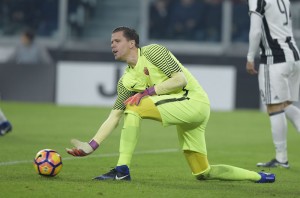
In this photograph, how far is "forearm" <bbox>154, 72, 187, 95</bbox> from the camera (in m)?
7.85

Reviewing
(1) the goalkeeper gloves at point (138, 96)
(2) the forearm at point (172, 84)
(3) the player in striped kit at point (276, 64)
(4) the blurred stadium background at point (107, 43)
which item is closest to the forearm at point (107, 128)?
(1) the goalkeeper gloves at point (138, 96)

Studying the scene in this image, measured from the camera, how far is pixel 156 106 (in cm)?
780

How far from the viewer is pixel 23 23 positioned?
76.5ft

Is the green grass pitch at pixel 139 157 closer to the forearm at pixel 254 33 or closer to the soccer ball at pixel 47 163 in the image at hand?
the soccer ball at pixel 47 163

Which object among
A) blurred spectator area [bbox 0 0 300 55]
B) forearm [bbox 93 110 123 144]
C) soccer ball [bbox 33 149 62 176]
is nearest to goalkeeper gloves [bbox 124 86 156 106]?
forearm [bbox 93 110 123 144]

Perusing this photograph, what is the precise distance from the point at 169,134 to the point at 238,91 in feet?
19.5

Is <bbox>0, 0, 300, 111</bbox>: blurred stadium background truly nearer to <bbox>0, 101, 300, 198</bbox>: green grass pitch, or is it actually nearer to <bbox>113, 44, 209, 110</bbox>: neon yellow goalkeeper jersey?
<bbox>0, 101, 300, 198</bbox>: green grass pitch

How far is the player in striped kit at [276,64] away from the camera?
10125 millimetres

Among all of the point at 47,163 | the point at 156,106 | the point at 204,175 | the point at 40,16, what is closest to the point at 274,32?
the point at 204,175

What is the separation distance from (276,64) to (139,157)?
2.03 meters

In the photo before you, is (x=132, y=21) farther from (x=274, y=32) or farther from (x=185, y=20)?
(x=274, y=32)

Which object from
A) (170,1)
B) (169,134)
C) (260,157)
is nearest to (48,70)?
(170,1)

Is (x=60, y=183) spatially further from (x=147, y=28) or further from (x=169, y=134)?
(x=147, y=28)

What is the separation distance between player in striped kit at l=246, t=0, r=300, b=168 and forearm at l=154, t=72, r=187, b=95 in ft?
7.75
